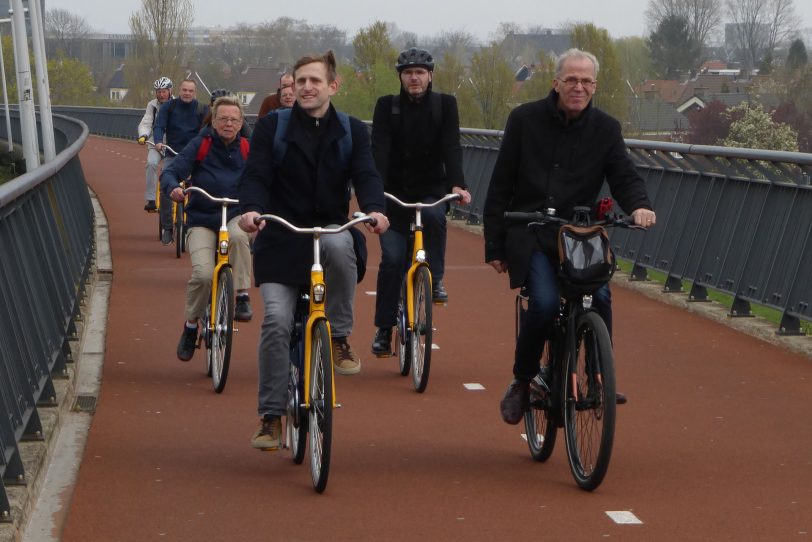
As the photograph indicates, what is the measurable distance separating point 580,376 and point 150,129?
42.8ft

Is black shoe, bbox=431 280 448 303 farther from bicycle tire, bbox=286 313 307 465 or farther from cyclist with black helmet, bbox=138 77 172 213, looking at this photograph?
cyclist with black helmet, bbox=138 77 172 213

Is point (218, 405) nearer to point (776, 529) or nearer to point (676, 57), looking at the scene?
point (776, 529)

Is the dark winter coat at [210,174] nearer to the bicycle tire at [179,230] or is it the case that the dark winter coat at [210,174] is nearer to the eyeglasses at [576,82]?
the eyeglasses at [576,82]

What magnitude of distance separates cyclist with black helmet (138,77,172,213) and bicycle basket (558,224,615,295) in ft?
40.1

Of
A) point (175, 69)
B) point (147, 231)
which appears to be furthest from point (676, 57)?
point (147, 231)

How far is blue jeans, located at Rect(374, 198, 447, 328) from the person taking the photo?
33.4 feet

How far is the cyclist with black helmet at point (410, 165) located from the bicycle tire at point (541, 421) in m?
2.53

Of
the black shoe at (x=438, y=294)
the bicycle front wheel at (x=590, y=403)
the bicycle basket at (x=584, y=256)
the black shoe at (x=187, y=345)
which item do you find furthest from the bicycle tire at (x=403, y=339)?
the bicycle basket at (x=584, y=256)

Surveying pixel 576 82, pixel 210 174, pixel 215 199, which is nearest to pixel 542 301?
pixel 576 82

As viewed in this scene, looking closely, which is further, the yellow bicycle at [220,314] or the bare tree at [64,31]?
the bare tree at [64,31]

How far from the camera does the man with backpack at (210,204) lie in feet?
33.1

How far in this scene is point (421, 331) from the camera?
31.3ft

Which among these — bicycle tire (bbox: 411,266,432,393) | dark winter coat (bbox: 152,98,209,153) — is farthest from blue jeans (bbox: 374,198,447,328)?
dark winter coat (bbox: 152,98,209,153)

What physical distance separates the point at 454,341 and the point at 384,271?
5.15 feet
